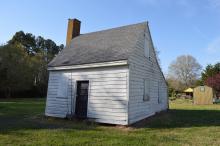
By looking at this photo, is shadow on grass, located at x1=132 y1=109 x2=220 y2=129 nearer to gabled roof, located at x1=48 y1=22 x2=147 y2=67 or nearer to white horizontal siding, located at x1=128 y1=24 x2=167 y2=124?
white horizontal siding, located at x1=128 y1=24 x2=167 y2=124

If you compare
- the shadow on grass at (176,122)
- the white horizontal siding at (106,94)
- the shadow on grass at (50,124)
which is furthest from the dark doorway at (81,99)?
the shadow on grass at (176,122)

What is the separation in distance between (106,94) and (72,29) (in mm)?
8883

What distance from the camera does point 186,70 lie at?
69.8 meters

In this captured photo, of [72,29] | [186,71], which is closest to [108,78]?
[72,29]

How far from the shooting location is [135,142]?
27.6 feet

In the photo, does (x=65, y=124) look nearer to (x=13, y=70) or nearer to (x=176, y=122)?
(x=176, y=122)

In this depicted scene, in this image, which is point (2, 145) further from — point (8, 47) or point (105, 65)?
point (8, 47)

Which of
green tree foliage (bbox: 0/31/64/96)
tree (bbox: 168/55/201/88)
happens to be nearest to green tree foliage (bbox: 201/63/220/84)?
tree (bbox: 168/55/201/88)

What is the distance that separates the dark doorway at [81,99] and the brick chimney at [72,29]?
250 inches

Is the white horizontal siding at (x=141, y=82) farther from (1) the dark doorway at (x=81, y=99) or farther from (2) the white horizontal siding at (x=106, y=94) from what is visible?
(1) the dark doorway at (x=81, y=99)

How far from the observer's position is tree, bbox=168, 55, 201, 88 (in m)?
69.4

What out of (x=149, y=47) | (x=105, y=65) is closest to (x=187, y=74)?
(x=149, y=47)

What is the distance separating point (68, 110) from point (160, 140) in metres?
7.24

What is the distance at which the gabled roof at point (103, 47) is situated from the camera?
1370 cm
